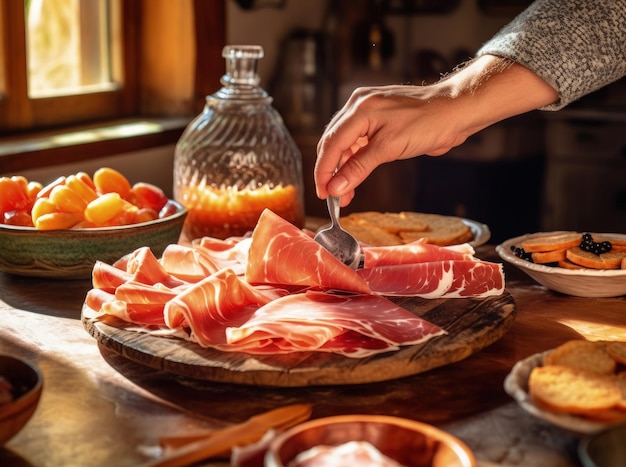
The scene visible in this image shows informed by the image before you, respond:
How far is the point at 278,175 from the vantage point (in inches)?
86.8

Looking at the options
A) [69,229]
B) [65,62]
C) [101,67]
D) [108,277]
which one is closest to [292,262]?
[108,277]

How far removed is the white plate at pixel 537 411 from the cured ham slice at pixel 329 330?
0.20m

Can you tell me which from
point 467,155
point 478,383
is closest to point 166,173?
point 467,155

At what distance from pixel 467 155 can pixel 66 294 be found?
9.48 ft

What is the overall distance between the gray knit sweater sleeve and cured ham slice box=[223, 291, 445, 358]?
631 mm

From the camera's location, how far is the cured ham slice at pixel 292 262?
154 centimetres

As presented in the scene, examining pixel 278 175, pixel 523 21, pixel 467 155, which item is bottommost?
pixel 467 155

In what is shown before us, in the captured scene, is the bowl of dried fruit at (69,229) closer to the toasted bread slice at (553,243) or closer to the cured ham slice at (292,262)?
the cured ham slice at (292,262)

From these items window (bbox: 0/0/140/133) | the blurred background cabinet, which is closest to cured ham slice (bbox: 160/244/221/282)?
window (bbox: 0/0/140/133)

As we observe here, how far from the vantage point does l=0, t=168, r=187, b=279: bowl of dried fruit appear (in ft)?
5.94

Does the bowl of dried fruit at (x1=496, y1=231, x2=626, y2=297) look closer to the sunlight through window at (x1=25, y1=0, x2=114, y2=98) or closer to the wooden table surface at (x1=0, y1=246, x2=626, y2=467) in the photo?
the wooden table surface at (x1=0, y1=246, x2=626, y2=467)

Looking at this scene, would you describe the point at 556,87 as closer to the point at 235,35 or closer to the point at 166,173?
the point at 166,173

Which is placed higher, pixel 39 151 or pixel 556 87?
pixel 556 87

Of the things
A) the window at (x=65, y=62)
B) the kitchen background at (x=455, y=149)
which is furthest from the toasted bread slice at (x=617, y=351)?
the kitchen background at (x=455, y=149)
